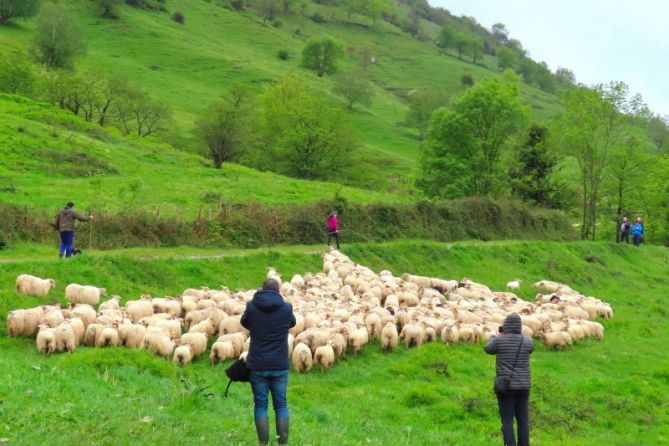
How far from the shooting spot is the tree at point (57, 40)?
78.8m

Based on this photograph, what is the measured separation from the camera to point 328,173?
63.1 metres

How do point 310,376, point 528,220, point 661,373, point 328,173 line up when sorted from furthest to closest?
point 328,173 → point 528,220 → point 661,373 → point 310,376

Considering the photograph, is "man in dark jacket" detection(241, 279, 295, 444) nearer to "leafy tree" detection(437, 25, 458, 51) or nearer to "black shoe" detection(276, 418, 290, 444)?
"black shoe" detection(276, 418, 290, 444)

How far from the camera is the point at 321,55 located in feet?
417

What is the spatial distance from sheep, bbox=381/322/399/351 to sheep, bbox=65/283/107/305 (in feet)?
27.3

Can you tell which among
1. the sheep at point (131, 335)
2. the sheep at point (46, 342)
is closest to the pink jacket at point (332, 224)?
the sheep at point (131, 335)

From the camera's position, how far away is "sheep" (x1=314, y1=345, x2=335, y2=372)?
1650 cm

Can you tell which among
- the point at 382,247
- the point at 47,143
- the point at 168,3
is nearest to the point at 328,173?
the point at 47,143

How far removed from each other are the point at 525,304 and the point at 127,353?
16496mm

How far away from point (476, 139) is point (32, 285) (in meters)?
41.5

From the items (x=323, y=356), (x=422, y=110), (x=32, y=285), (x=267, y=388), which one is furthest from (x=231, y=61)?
(x=267, y=388)

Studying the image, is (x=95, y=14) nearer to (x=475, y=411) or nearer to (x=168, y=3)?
(x=168, y=3)

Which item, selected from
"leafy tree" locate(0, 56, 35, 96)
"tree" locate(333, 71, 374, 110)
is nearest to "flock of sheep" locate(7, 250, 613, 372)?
"leafy tree" locate(0, 56, 35, 96)

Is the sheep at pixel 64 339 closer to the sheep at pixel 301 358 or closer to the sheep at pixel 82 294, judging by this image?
the sheep at pixel 82 294
